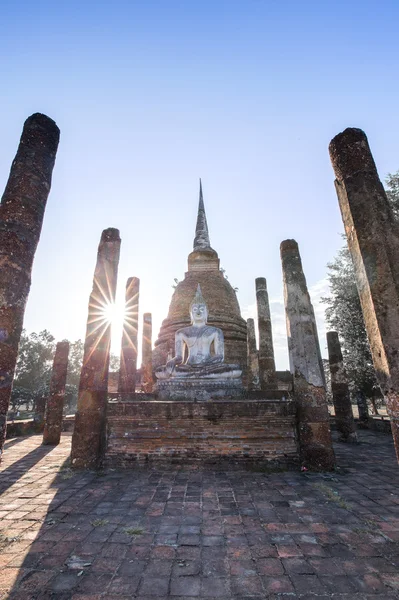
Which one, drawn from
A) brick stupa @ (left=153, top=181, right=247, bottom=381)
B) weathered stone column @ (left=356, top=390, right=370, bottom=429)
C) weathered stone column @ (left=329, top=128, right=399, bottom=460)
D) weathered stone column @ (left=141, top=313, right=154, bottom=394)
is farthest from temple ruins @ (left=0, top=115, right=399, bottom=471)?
weathered stone column @ (left=356, top=390, right=370, bottom=429)

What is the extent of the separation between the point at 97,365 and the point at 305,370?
13.9 feet

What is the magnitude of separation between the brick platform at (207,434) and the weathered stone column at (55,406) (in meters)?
3.66

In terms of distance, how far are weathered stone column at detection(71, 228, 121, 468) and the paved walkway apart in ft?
2.08

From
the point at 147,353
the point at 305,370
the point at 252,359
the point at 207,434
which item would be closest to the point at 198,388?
the point at 207,434

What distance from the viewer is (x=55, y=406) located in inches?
354

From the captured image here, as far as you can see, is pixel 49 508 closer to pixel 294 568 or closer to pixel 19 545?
pixel 19 545

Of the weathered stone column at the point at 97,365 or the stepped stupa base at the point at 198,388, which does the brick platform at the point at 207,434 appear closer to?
the weathered stone column at the point at 97,365

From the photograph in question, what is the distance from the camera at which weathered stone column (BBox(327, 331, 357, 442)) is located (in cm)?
903

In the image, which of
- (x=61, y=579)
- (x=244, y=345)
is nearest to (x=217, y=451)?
(x=61, y=579)

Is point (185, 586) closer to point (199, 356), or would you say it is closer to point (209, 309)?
point (199, 356)

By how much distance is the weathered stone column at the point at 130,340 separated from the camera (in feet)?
35.1

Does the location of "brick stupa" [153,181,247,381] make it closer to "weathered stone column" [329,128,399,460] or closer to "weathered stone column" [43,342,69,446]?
"weathered stone column" [43,342,69,446]

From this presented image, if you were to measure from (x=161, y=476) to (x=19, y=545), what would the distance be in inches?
108

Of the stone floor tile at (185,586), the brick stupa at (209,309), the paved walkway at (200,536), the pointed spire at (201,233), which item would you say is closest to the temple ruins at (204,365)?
the paved walkway at (200,536)
